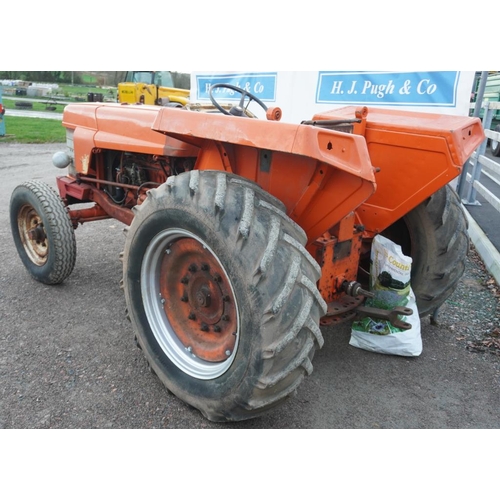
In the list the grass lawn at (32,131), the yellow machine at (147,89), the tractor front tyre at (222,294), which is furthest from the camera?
the grass lawn at (32,131)

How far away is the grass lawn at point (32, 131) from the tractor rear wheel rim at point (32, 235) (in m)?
10.5

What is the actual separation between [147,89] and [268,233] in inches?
499

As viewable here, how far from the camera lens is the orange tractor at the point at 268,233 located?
191 cm

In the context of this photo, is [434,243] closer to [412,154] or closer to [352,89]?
[412,154]

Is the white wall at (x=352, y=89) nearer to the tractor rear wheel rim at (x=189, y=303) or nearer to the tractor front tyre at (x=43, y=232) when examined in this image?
the tractor front tyre at (x=43, y=232)

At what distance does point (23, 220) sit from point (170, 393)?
Answer: 2.31 metres

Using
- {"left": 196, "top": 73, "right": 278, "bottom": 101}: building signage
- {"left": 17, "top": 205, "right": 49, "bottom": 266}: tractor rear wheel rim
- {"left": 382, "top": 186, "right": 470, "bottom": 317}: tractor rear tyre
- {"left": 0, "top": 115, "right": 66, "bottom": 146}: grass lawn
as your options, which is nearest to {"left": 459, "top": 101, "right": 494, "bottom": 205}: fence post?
{"left": 196, "top": 73, "right": 278, "bottom": 101}: building signage

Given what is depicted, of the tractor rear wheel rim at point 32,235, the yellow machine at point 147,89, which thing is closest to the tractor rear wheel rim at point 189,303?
the tractor rear wheel rim at point 32,235

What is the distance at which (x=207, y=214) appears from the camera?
2.04 m

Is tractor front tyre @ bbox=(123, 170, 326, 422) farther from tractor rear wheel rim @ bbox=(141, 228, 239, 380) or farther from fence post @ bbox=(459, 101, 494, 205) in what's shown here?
fence post @ bbox=(459, 101, 494, 205)

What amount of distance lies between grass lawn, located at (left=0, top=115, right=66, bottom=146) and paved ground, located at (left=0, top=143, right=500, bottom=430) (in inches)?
430

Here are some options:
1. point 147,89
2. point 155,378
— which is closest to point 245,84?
point 155,378

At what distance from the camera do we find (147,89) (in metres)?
13.4

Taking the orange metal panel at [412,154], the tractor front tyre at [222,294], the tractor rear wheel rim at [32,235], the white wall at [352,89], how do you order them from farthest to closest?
1. the white wall at [352,89]
2. the tractor rear wheel rim at [32,235]
3. the orange metal panel at [412,154]
4. the tractor front tyre at [222,294]
